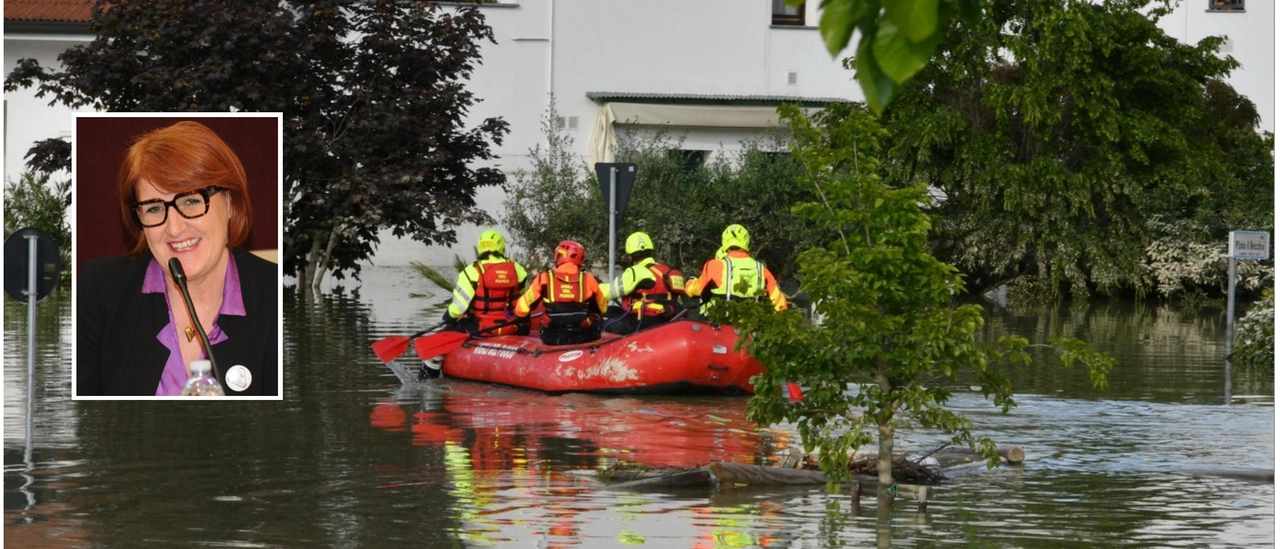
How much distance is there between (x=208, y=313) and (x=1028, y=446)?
652 cm

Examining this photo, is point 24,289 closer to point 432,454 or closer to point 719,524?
point 432,454

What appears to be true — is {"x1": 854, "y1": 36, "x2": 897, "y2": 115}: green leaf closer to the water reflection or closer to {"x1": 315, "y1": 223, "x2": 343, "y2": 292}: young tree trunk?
the water reflection

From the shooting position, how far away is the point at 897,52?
150 inches

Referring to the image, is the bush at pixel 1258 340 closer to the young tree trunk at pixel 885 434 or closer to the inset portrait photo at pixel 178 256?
the young tree trunk at pixel 885 434

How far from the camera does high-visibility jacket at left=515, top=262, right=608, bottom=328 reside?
17.1 metres

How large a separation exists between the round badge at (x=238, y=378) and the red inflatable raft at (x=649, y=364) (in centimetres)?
788

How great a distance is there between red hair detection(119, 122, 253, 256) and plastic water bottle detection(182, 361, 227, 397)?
54 centimetres

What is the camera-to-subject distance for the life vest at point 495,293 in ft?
59.1

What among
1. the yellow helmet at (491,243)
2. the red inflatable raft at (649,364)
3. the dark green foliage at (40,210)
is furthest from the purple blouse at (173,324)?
the dark green foliage at (40,210)

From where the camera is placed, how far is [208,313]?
26.6 feet

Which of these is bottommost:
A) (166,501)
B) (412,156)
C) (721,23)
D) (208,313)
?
(166,501)

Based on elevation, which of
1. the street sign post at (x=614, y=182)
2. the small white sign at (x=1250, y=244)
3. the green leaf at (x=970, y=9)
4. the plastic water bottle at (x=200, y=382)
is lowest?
the plastic water bottle at (x=200, y=382)

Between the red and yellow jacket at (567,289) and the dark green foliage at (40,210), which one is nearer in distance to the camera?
the red and yellow jacket at (567,289)

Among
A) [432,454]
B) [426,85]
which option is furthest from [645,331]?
[426,85]
